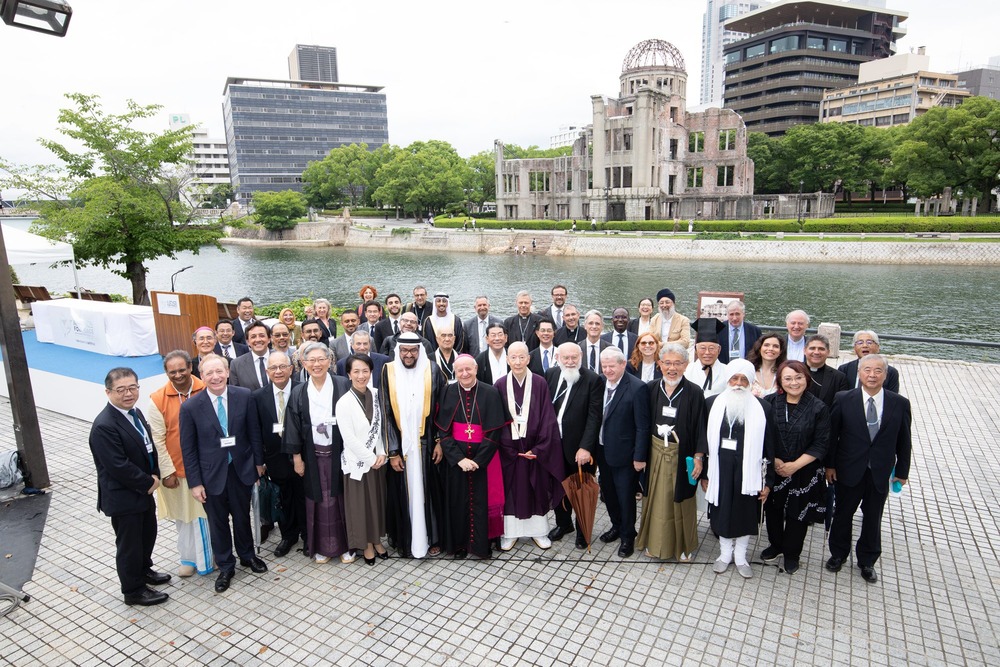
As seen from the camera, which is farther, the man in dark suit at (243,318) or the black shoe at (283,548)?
the man in dark suit at (243,318)

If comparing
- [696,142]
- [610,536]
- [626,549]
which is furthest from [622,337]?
[696,142]

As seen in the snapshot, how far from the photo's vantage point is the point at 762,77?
8269 cm

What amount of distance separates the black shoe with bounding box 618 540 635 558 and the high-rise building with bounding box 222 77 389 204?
347 feet

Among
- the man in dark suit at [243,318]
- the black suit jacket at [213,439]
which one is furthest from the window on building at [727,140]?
the black suit jacket at [213,439]

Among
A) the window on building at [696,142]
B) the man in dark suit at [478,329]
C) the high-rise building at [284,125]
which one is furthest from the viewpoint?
the high-rise building at [284,125]

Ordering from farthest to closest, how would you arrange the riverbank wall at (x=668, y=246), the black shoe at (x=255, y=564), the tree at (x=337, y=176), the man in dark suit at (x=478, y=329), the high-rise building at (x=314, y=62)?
the high-rise building at (x=314, y=62), the tree at (x=337, y=176), the riverbank wall at (x=668, y=246), the man in dark suit at (x=478, y=329), the black shoe at (x=255, y=564)

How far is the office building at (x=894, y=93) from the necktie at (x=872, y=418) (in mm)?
80936

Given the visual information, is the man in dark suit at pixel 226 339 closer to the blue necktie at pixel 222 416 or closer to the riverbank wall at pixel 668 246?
the blue necktie at pixel 222 416

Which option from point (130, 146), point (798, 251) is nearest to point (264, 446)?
point (130, 146)

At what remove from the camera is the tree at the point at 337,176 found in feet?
269

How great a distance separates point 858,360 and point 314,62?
16769cm

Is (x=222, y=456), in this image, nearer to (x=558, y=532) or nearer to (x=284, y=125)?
(x=558, y=532)

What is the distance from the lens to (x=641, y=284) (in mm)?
32281

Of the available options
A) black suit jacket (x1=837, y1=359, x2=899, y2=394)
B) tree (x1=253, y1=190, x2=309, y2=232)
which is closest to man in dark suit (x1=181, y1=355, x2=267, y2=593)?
black suit jacket (x1=837, y1=359, x2=899, y2=394)
